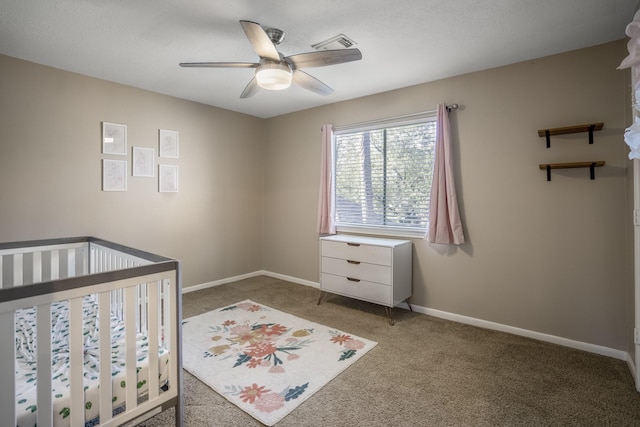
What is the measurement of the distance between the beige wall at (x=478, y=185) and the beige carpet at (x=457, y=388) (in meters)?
0.41

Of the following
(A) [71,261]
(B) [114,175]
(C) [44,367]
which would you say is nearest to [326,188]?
(B) [114,175]

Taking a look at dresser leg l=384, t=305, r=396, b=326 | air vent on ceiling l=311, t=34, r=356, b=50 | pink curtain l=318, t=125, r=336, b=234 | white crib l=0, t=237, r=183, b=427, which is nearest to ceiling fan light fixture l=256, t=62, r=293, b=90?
air vent on ceiling l=311, t=34, r=356, b=50

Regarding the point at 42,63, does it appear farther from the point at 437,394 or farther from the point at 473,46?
the point at 437,394

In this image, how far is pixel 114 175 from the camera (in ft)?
10.7

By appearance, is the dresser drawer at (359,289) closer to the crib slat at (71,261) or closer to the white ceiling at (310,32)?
the white ceiling at (310,32)

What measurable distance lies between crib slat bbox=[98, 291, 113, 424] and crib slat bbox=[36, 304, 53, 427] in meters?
0.17

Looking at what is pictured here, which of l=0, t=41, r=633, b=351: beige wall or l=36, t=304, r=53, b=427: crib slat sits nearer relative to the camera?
l=36, t=304, r=53, b=427: crib slat

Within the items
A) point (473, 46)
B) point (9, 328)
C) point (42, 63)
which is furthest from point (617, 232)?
point (42, 63)

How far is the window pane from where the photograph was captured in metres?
3.33

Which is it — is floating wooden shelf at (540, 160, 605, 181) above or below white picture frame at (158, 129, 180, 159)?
below

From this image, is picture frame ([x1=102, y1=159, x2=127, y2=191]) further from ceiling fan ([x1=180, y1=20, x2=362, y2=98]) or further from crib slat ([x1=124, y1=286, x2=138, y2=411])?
crib slat ([x1=124, y1=286, x2=138, y2=411])

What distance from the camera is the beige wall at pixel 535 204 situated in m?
2.36

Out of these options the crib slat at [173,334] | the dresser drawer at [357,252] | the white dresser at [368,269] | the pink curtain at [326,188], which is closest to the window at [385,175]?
the pink curtain at [326,188]

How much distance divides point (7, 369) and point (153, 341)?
0.50 m
